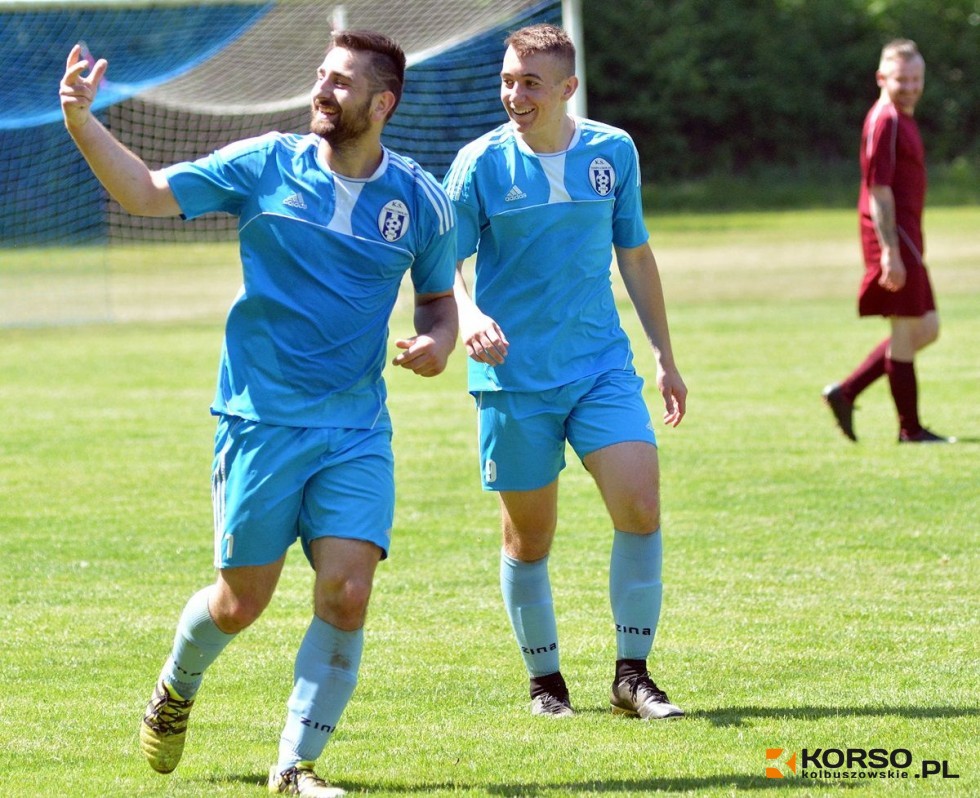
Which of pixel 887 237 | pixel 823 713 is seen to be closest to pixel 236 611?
pixel 823 713

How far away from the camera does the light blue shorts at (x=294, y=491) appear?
13.4 feet

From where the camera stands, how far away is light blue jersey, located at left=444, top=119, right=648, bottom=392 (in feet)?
16.0

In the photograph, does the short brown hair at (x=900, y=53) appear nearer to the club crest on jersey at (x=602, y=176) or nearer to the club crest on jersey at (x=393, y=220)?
the club crest on jersey at (x=602, y=176)

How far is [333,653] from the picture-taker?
4.09m

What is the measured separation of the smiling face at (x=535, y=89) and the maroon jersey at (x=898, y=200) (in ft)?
17.8

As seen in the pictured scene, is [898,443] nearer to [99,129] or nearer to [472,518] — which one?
[472,518]

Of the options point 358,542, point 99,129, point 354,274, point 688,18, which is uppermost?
point 688,18

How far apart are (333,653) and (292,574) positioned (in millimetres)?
3109

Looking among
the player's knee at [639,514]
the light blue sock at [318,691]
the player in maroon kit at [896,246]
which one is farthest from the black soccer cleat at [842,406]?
the light blue sock at [318,691]

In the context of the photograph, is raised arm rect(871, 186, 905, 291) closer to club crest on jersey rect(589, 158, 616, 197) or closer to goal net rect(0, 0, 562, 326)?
club crest on jersey rect(589, 158, 616, 197)

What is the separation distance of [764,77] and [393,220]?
47.2 meters

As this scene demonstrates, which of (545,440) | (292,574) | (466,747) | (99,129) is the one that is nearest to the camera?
(99,129)

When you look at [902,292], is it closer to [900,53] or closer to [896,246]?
[896,246]

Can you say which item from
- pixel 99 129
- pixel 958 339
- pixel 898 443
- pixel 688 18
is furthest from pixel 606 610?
pixel 688 18
